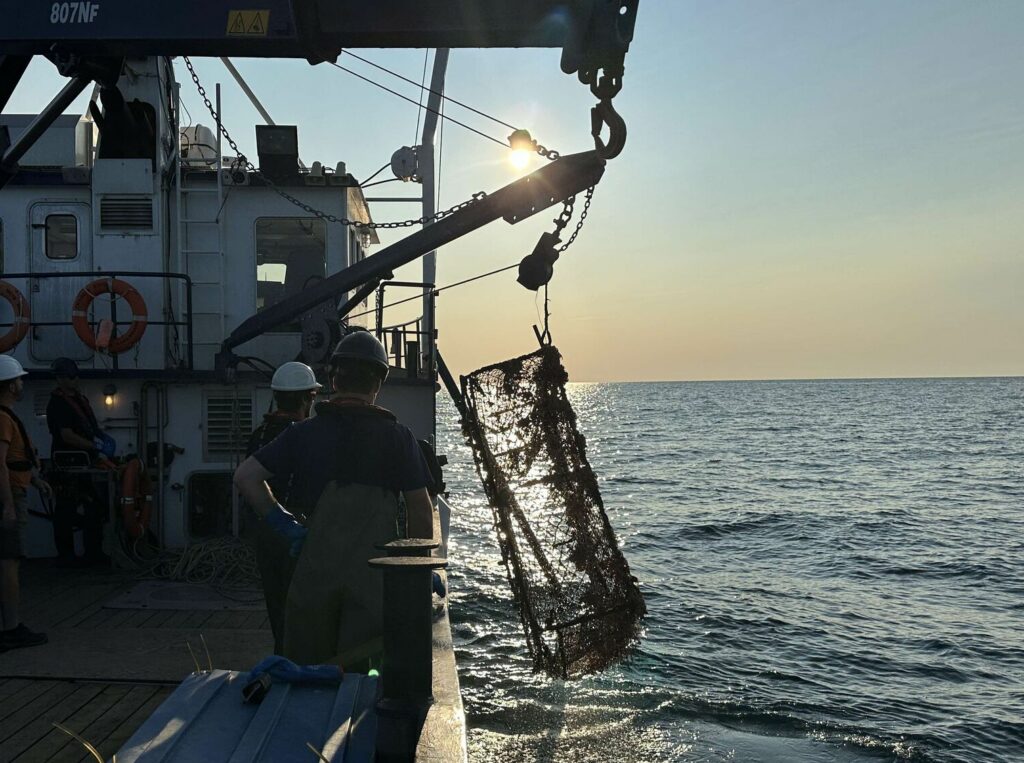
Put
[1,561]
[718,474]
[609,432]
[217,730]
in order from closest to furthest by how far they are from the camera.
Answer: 1. [217,730]
2. [1,561]
3. [718,474]
4. [609,432]

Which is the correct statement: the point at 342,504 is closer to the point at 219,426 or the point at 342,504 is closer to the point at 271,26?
the point at 271,26

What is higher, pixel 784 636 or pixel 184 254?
pixel 184 254

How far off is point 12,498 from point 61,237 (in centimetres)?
603

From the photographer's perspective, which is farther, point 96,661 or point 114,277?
point 114,277

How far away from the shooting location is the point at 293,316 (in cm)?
965

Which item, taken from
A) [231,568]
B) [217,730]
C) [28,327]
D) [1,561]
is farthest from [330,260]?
[217,730]

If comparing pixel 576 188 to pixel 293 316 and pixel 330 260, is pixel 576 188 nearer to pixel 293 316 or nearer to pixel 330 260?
pixel 293 316

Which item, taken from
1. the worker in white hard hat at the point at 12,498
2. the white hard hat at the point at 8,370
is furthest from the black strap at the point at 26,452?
the white hard hat at the point at 8,370

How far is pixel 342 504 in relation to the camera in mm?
3742

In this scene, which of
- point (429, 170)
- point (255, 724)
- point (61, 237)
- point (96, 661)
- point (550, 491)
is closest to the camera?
point (255, 724)

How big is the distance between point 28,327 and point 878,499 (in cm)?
2849

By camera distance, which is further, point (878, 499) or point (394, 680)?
point (878, 499)

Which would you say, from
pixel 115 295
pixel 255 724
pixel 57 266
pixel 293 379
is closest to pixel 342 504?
pixel 255 724

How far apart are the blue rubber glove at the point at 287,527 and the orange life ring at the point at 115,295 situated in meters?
6.98
